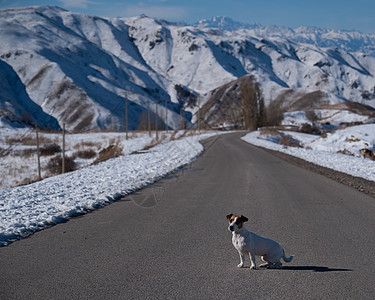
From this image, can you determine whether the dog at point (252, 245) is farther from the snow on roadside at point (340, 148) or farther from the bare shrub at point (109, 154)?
the bare shrub at point (109, 154)

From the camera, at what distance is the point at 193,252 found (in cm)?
577

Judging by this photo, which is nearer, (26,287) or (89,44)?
(26,287)

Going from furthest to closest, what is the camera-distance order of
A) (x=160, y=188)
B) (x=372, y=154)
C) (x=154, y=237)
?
(x=372, y=154) < (x=160, y=188) < (x=154, y=237)

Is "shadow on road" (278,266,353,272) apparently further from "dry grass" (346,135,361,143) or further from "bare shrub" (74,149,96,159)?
"bare shrub" (74,149,96,159)

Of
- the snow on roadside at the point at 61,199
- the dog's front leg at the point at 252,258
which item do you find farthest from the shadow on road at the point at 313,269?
the snow on roadside at the point at 61,199

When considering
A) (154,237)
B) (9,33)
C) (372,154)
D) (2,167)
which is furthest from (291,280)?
(9,33)

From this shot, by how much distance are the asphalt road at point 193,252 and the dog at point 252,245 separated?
5.8 inches

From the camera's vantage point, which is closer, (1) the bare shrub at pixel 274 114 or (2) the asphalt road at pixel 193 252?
(2) the asphalt road at pixel 193 252

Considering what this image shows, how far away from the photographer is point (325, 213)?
8.41 m

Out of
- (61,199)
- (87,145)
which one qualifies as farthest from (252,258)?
(87,145)

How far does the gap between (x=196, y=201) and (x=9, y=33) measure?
172114 millimetres

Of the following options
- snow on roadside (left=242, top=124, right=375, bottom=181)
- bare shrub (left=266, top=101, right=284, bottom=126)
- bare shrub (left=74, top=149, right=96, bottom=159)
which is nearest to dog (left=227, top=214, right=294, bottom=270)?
snow on roadside (left=242, top=124, right=375, bottom=181)

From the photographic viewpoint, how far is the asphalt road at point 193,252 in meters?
4.45

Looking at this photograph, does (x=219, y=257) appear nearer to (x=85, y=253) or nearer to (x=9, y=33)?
(x=85, y=253)
